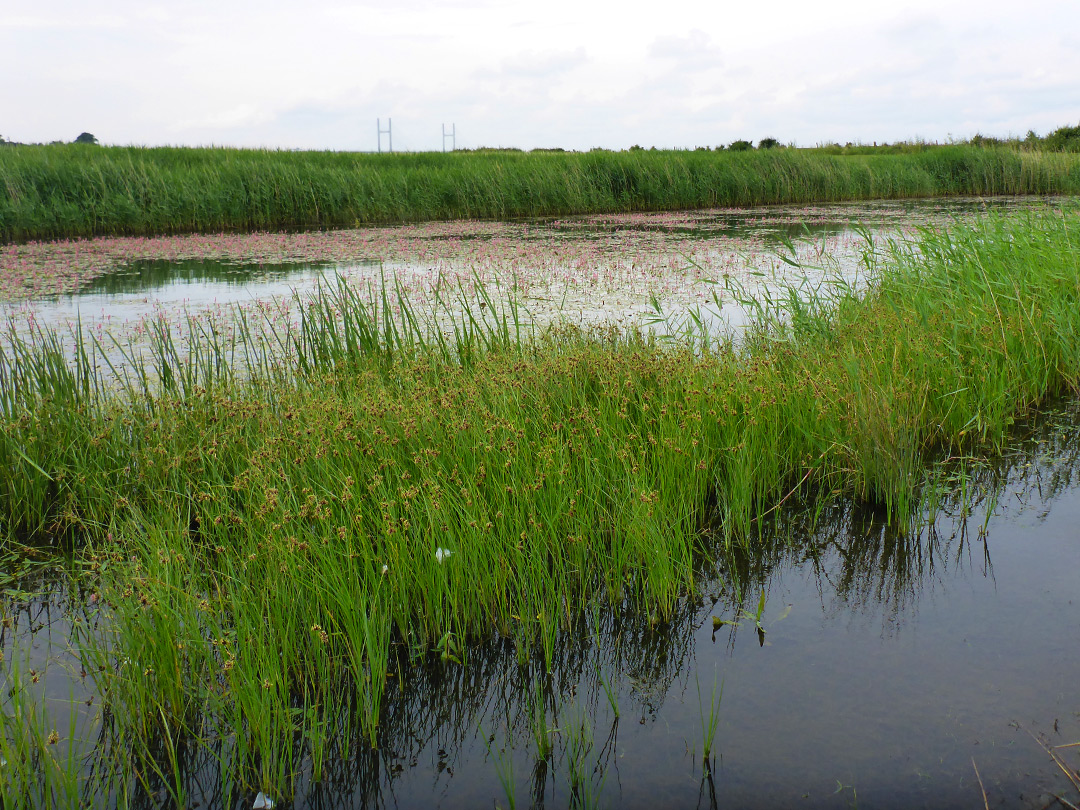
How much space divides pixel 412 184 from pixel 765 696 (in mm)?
17545

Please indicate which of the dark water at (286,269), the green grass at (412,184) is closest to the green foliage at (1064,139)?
the green grass at (412,184)

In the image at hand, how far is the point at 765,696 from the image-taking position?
93.4 inches

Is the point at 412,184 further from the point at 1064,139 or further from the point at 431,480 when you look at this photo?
the point at 1064,139

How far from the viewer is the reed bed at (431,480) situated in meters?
2.33

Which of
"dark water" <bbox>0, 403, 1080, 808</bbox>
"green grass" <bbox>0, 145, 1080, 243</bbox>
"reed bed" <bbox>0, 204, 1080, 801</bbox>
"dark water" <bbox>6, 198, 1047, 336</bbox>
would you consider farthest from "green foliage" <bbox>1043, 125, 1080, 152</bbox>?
"dark water" <bbox>0, 403, 1080, 808</bbox>

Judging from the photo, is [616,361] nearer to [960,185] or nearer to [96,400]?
[96,400]

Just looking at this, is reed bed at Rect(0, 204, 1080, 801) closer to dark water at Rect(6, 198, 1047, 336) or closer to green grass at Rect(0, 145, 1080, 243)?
dark water at Rect(6, 198, 1047, 336)

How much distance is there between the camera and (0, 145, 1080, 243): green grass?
49.9 feet

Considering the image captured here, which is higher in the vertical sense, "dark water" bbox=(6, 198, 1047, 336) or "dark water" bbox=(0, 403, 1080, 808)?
"dark water" bbox=(6, 198, 1047, 336)

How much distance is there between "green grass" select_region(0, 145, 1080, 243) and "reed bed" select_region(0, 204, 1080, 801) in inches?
496

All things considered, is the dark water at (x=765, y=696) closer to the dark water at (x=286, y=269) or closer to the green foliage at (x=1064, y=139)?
the dark water at (x=286, y=269)

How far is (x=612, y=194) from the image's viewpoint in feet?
64.2

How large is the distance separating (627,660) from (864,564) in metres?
1.27

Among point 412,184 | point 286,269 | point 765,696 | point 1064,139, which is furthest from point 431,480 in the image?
point 1064,139
